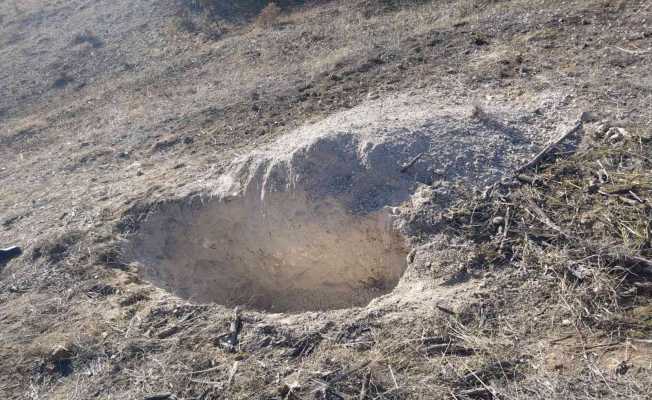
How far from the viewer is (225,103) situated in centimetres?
882

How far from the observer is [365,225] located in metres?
5.34

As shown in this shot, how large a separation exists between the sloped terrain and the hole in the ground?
0.08ft

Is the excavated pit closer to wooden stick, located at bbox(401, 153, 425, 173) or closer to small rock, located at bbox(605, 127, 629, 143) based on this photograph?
wooden stick, located at bbox(401, 153, 425, 173)

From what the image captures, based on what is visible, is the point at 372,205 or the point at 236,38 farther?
the point at 236,38

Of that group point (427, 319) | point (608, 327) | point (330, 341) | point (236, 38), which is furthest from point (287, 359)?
point (236, 38)

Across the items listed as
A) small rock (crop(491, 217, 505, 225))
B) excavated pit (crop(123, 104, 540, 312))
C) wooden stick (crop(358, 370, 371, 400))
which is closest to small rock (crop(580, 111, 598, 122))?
excavated pit (crop(123, 104, 540, 312))

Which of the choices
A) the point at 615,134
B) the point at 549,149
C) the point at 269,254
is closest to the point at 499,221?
the point at 549,149

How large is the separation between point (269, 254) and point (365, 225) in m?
1.29

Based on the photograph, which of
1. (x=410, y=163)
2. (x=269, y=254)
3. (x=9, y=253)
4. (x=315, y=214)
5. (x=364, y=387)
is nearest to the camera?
(x=364, y=387)

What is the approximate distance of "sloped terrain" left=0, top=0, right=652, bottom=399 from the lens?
3.69 meters

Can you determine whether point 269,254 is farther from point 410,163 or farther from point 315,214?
point 410,163

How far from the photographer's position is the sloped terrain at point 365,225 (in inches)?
145

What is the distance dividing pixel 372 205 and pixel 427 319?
1658mm

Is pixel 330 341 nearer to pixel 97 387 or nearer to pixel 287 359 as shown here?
pixel 287 359
